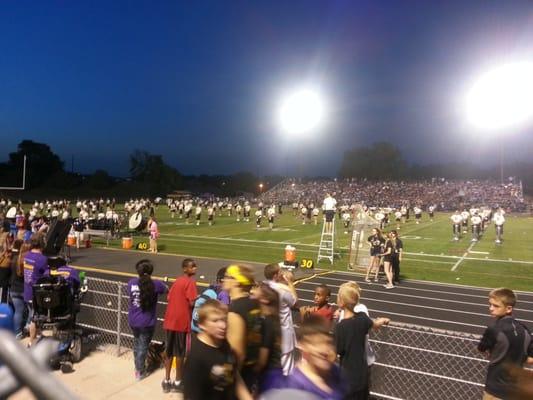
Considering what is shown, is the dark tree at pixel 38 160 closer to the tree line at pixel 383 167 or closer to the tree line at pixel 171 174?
the tree line at pixel 171 174

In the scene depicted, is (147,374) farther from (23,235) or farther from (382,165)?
(382,165)

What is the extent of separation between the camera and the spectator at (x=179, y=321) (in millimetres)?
6344

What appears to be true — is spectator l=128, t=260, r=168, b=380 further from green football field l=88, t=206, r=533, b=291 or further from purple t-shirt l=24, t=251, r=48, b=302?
green football field l=88, t=206, r=533, b=291

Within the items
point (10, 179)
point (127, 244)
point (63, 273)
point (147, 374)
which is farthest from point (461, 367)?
point (10, 179)

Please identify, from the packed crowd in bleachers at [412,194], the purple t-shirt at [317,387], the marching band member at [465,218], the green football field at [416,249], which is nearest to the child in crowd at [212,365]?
the purple t-shirt at [317,387]

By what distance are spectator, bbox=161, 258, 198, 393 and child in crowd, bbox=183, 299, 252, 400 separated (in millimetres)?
2833

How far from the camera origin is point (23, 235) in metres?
12.9

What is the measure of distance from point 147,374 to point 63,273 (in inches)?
78.7

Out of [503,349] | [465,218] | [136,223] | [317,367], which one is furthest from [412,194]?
[317,367]

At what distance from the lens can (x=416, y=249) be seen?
24.5m

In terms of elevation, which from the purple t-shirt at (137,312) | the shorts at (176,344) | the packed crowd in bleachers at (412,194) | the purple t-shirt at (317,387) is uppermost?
the packed crowd in bleachers at (412,194)

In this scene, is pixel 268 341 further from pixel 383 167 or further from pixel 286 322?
pixel 383 167

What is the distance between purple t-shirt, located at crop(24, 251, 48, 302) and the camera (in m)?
7.52

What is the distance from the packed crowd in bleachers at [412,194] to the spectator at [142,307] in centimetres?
6129
